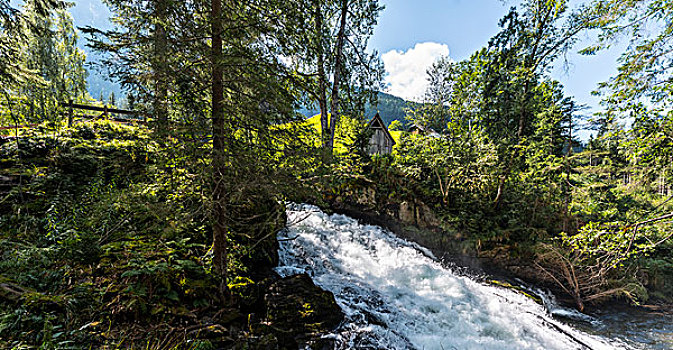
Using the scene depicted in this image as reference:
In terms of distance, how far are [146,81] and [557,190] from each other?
60.3 ft

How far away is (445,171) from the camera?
13.9 meters

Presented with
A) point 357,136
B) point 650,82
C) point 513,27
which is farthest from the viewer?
point 357,136

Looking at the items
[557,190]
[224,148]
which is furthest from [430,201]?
[224,148]

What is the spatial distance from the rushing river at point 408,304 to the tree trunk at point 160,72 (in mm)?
2490

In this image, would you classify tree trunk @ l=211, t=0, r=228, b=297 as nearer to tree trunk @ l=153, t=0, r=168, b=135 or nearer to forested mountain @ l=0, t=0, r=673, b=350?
forested mountain @ l=0, t=0, r=673, b=350

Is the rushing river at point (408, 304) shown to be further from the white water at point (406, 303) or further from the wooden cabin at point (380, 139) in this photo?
the wooden cabin at point (380, 139)

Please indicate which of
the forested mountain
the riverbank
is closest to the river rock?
the forested mountain

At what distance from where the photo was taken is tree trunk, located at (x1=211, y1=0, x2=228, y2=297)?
11.5ft

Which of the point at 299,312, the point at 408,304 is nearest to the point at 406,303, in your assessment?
the point at 408,304

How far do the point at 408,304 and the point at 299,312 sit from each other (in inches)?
139

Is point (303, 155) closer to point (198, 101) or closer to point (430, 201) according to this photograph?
point (198, 101)

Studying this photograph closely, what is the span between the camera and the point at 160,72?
10.7 feet

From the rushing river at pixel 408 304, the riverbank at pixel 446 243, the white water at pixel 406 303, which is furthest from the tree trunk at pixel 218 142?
the riverbank at pixel 446 243

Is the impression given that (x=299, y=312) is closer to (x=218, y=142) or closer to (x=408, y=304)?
(x=408, y=304)
